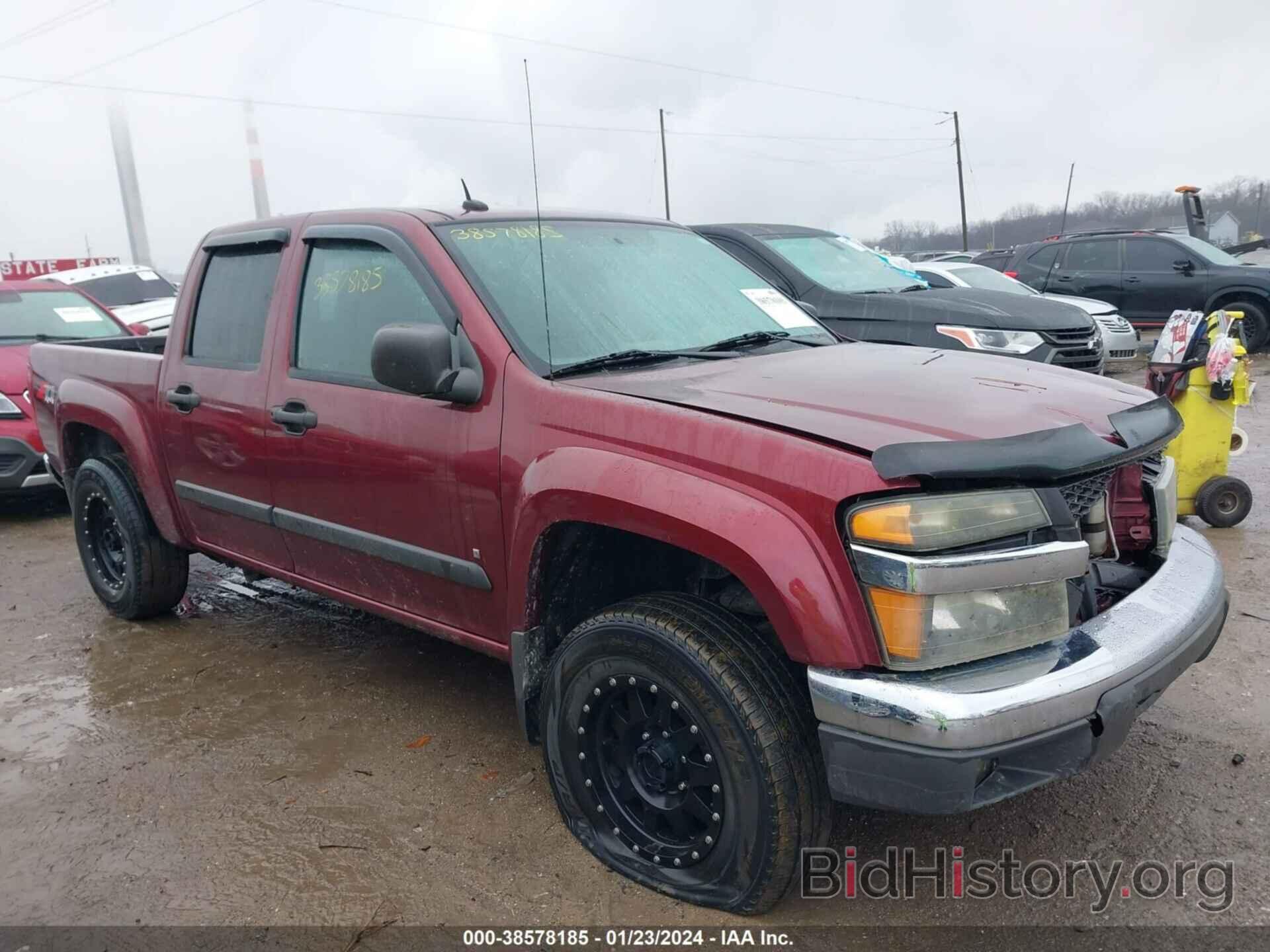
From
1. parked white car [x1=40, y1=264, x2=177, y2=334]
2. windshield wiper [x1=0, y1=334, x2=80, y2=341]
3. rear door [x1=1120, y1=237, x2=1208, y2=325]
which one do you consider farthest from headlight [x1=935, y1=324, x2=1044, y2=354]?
parked white car [x1=40, y1=264, x2=177, y2=334]

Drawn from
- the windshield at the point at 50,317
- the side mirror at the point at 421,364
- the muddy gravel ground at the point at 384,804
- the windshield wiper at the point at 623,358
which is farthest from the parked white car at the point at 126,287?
the windshield wiper at the point at 623,358

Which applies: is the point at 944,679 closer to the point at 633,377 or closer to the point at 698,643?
the point at 698,643

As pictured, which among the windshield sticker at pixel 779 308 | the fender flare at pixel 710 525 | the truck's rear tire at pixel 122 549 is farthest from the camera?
the truck's rear tire at pixel 122 549

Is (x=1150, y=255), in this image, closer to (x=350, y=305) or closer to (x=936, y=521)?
(x=350, y=305)

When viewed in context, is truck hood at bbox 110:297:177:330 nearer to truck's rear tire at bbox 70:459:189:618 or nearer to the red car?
the red car

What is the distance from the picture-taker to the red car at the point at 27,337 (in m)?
6.62

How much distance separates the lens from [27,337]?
7488 millimetres

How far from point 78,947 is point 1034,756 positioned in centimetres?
231

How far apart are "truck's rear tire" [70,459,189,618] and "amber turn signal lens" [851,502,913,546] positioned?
3.55 m

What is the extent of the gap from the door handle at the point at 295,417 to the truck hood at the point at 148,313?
8.27m

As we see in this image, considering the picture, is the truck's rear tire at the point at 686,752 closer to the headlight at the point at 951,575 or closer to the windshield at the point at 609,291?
the headlight at the point at 951,575

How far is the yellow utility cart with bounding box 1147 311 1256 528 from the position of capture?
5062 millimetres

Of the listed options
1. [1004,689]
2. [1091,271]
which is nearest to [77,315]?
[1004,689]

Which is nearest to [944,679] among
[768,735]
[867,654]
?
[867,654]
